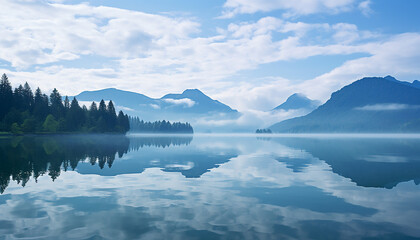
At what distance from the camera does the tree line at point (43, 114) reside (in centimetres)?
14150

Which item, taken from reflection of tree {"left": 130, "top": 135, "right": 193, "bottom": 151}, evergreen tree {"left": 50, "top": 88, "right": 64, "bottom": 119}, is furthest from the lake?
evergreen tree {"left": 50, "top": 88, "right": 64, "bottom": 119}

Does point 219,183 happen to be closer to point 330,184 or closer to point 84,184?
point 330,184

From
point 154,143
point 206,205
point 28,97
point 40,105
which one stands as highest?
point 28,97

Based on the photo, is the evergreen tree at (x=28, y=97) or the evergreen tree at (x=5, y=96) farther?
the evergreen tree at (x=28, y=97)

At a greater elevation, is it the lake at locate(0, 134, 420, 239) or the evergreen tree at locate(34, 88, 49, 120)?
the evergreen tree at locate(34, 88, 49, 120)

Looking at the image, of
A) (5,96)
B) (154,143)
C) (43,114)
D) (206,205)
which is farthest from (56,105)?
(206,205)

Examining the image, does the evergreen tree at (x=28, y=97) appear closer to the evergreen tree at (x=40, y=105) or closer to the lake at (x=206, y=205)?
the evergreen tree at (x=40, y=105)

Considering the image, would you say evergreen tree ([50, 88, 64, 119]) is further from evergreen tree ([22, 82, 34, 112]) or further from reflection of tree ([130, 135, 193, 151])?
reflection of tree ([130, 135, 193, 151])

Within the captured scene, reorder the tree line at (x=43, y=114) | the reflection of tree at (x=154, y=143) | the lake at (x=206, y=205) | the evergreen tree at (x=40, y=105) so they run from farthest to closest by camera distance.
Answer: the evergreen tree at (x=40, y=105), the tree line at (x=43, y=114), the reflection of tree at (x=154, y=143), the lake at (x=206, y=205)

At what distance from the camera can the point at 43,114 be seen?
165m

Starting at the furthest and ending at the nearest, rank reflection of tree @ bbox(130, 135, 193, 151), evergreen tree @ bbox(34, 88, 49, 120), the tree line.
A: evergreen tree @ bbox(34, 88, 49, 120)
the tree line
reflection of tree @ bbox(130, 135, 193, 151)

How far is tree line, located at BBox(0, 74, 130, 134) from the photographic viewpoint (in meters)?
142

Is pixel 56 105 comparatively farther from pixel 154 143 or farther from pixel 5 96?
pixel 154 143

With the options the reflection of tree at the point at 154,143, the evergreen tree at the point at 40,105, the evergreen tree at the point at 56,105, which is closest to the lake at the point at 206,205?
the reflection of tree at the point at 154,143
